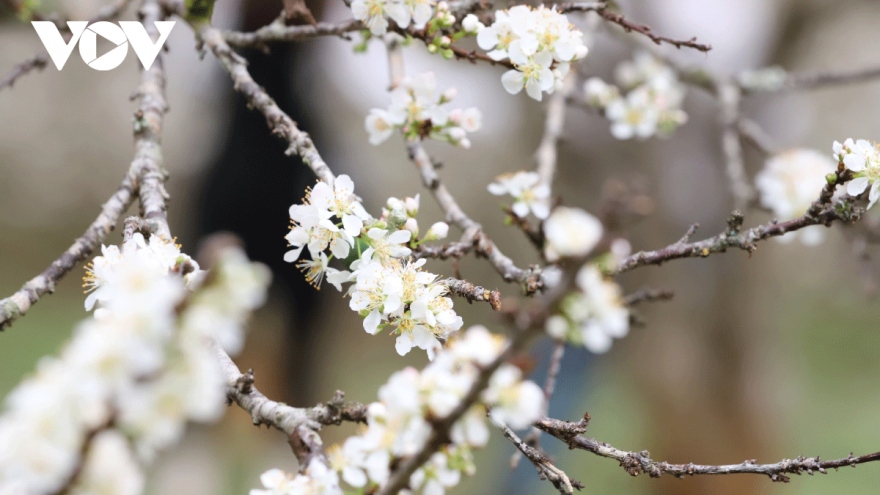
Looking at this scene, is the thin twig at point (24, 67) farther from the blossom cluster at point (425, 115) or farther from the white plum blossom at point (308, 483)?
the white plum blossom at point (308, 483)

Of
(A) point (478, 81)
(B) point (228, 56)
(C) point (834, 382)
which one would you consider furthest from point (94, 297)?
(C) point (834, 382)

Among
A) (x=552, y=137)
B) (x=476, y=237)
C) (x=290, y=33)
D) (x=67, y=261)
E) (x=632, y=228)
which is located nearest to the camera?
(x=67, y=261)

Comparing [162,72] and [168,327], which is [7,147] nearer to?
[162,72]

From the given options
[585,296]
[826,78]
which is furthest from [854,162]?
[826,78]

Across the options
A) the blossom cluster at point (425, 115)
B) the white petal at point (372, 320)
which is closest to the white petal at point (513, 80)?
the blossom cluster at point (425, 115)

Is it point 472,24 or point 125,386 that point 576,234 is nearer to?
point 125,386

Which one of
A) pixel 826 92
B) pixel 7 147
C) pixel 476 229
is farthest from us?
pixel 7 147

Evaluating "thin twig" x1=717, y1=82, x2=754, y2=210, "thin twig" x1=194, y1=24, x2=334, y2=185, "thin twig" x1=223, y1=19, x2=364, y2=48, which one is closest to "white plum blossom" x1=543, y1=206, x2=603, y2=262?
"thin twig" x1=194, y1=24, x2=334, y2=185
